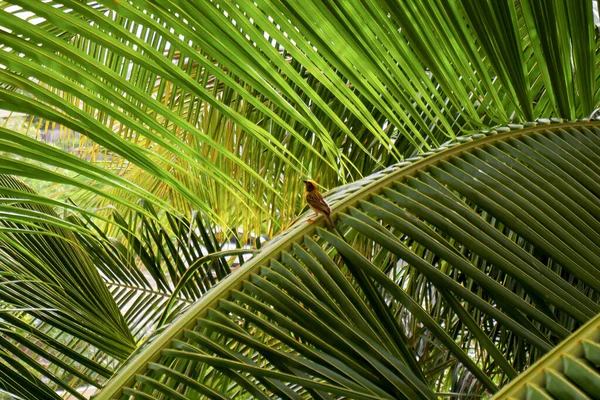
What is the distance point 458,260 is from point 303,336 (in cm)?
18

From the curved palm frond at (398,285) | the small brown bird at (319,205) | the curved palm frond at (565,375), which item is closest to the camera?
the curved palm frond at (565,375)

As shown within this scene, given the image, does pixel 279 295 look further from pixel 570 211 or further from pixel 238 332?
pixel 570 211

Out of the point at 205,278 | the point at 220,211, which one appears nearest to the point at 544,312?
the point at 220,211

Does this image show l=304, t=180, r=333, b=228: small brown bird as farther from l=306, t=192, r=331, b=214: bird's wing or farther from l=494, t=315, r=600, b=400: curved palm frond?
l=494, t=315, r=600, b=400: curved palm frond

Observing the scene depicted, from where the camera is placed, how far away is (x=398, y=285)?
0.66 m

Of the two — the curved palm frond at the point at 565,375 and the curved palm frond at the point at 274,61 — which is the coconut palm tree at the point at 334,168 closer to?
the curved palm frond at the point at 274,61

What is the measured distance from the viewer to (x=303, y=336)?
0.54m

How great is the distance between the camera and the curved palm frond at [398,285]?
1.71ft

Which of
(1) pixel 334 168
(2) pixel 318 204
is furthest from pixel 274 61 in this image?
(2) pixel 318 204

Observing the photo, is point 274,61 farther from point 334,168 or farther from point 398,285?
point 398,285

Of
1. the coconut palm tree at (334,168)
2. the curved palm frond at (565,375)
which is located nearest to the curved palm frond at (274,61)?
the coconut palm tree at (334,168)

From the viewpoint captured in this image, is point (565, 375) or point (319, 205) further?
point (319, 205)

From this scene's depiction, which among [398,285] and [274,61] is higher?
[274,61]

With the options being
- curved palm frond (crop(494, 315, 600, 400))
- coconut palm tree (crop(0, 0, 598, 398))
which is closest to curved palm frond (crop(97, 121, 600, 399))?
coconut palm tree (crop(0, 0, 598, 398))
